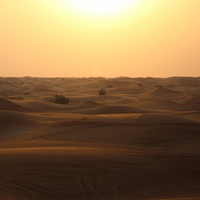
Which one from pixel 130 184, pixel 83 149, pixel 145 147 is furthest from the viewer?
pixel 145 147

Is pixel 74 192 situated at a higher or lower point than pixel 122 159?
lower

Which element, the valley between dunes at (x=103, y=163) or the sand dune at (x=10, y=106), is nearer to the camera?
the valley between dunes at (x=103, y=163)

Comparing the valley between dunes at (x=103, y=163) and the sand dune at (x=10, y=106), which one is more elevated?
the sand dune at (x=10, y=106)

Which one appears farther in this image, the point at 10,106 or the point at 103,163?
the point at 10,106

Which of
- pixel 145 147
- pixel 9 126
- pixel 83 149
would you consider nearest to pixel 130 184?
pixel 83 149

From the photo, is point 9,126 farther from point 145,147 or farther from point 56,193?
point 56,193

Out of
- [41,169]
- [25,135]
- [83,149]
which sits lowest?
[41,169]

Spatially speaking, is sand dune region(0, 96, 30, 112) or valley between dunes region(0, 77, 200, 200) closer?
valley between dunes region(0, 77, 200, 200)

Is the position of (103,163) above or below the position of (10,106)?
below

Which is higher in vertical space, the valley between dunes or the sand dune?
the sand dune

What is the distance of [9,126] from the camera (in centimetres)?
1434

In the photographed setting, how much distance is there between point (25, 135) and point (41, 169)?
5.40m

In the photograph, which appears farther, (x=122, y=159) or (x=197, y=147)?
(x=197, y=147)

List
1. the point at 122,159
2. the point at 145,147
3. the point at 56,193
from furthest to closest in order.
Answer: the point at 145,147 < the point at 122,159 < the point at 56,193
